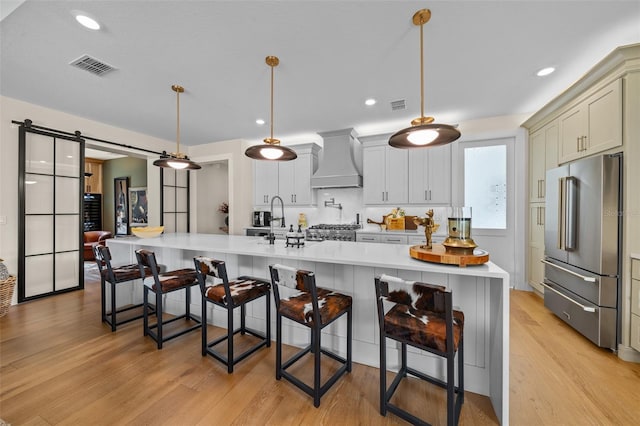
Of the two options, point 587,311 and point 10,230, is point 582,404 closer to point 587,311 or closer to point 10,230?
point 587,311

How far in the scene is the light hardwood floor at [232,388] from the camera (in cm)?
156

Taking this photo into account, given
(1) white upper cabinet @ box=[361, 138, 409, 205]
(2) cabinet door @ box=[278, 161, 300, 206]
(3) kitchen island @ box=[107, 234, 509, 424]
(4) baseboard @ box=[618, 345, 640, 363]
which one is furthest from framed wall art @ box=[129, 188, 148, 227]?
(4) baseboard @ box=[618, 345, 640, 363]

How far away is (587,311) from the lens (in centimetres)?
234

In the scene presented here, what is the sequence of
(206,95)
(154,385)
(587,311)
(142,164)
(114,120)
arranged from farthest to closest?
(142,164) → (114,120) → (206,95) → (587,311) → (154,385)

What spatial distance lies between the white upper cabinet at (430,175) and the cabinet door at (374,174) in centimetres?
45

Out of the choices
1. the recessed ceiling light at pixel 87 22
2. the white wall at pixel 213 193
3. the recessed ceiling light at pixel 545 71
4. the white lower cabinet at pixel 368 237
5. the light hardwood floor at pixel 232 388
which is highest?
the recessed ceiling light at pixel 545 71

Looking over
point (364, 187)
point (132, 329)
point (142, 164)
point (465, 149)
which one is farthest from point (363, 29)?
point (142, 164)

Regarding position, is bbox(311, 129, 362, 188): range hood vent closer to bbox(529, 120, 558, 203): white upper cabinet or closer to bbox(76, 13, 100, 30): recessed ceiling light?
bbox(529, 120, 558, 203): white upper cabinet

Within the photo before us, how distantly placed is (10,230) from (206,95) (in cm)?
308

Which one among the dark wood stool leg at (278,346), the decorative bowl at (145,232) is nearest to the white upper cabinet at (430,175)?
the dark wood stool leg at (278,346)

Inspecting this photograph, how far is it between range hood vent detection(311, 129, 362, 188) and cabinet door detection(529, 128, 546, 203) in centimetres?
250

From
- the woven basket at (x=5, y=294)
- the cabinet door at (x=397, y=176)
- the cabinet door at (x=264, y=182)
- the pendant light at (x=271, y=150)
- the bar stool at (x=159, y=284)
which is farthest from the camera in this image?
the cabinet door at (x=264, y=182)

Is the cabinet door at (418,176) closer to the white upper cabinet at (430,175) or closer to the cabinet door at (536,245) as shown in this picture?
the white upper cabinet at (430,175)

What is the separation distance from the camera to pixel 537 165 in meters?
3.61
